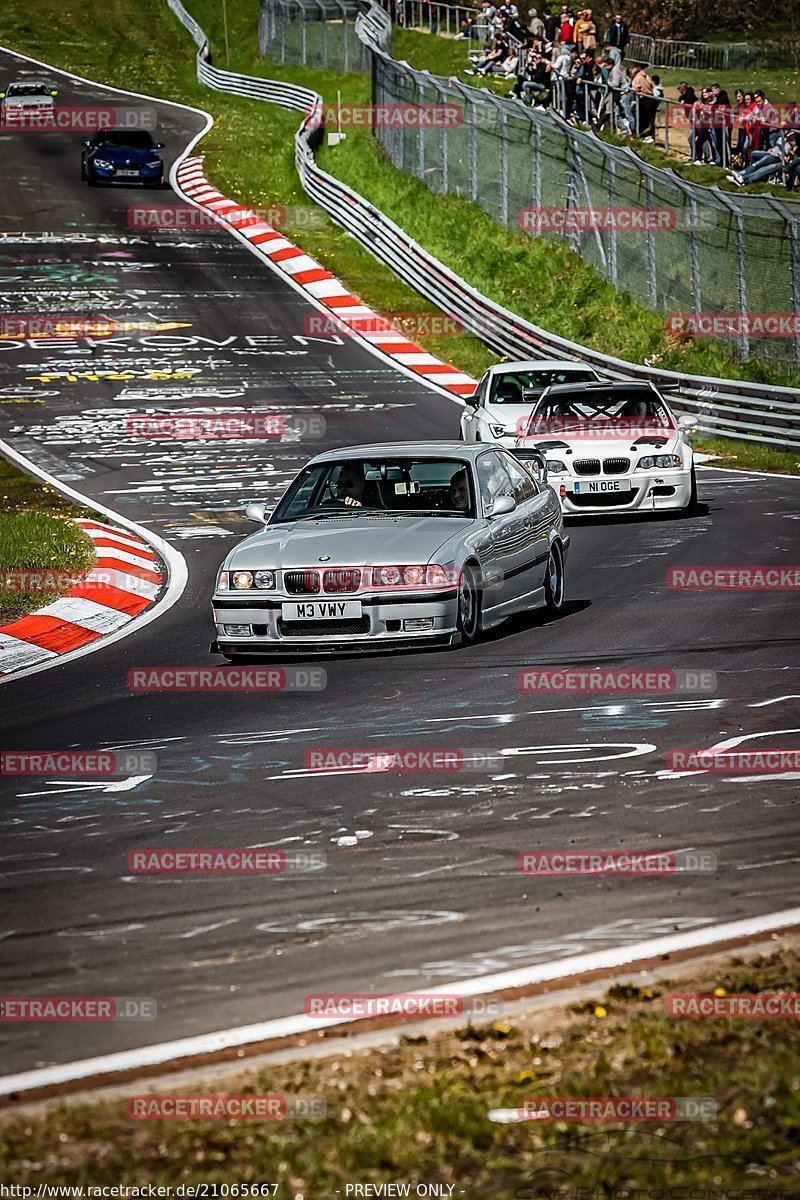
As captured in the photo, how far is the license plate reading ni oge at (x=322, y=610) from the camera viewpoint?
35.7 ft

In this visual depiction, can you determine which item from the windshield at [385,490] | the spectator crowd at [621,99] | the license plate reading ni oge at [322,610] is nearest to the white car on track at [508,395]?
the windshield at [385,490]

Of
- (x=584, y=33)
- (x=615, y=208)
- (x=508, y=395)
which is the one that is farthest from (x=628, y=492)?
(x=584, y=33)

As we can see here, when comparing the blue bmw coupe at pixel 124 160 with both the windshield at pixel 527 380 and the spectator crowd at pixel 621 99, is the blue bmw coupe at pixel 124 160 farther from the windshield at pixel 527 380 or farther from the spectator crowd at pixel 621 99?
the windshield at pixel 527 380

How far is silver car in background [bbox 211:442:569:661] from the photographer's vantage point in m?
10.9

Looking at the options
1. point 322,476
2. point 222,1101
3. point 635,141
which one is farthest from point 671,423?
point 635,141

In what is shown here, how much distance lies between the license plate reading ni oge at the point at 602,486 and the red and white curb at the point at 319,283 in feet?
31.5

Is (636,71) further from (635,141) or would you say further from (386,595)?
(386,595)

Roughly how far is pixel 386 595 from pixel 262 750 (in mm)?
2292

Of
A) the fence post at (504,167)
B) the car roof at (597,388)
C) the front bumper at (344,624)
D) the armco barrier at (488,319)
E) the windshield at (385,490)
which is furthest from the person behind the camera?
the fence post at (504,167)

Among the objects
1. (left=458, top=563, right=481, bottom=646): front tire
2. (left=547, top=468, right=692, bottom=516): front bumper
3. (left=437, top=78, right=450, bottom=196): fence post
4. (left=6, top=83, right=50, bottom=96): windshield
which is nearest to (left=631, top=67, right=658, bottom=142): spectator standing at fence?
(left=437, top=78, right=450, bottom=196): fence post

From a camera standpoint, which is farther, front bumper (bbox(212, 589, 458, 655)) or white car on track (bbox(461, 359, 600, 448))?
white car on track (bbox(461, 359, 600, 448))

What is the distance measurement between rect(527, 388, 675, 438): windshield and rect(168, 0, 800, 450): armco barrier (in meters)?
0.60

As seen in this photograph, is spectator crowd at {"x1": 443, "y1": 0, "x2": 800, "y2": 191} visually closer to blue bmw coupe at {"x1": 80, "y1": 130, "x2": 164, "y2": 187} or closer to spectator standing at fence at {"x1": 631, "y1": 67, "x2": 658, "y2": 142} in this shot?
spectator standing at fence at {"x1": 631, "y1": 67, "x2": 658, "y2": 142}

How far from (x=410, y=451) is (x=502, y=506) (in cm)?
87
